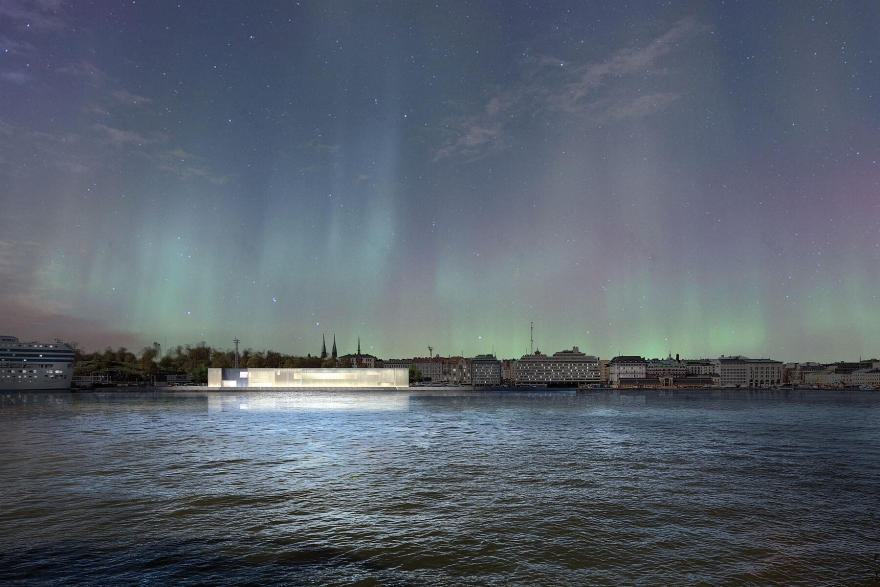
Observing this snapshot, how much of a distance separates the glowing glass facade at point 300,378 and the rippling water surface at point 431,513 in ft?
279

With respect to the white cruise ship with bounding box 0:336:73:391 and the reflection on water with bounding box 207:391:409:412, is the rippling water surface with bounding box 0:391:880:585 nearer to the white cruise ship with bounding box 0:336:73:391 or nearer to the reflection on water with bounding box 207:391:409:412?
the reflection on water with bounding box 207:391:409:412

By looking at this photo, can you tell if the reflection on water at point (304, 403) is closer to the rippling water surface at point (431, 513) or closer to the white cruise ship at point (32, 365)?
the rippling water surface at point (431, 513)

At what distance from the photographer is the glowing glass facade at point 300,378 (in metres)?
125

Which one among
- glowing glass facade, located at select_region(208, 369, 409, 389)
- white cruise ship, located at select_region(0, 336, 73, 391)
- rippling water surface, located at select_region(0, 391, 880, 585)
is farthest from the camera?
white cruise ship, located at select_region(0, 336, 73, 391)

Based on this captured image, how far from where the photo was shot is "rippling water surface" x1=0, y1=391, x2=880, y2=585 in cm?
1437

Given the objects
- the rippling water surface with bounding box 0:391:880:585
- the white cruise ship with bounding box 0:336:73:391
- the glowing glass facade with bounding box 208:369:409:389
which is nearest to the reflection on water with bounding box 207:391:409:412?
the glowing glass facade with bounding box 208:369:409:389

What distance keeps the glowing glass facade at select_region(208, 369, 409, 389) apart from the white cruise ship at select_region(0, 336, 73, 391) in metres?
91.1

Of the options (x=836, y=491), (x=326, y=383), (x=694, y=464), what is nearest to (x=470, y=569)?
(x=836, y=491)

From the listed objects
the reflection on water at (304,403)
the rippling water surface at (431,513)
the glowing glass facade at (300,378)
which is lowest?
the reflection on water at (304,403)

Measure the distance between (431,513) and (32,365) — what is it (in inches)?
8215

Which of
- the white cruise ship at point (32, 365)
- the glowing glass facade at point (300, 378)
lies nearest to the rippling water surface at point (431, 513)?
the glowing glass facade at point (300, 378)

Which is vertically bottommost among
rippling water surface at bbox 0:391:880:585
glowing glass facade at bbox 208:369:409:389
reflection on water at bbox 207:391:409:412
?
reflection on water at bbox 207:391:409:412

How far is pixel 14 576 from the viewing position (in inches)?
527

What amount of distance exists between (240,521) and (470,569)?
8.35m
